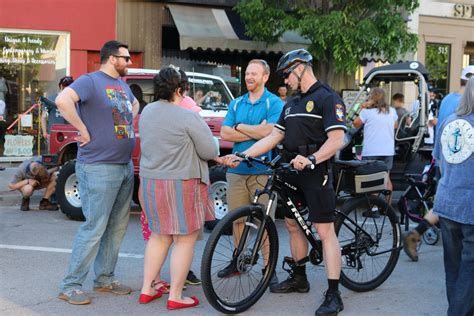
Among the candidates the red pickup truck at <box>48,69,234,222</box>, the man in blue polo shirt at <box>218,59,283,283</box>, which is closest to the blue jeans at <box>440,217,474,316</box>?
the man in blue polo shirt at <box>218,59,283,283</box>

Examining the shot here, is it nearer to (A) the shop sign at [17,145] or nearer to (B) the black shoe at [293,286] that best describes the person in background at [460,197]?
(B) the black shoe at [293,286]

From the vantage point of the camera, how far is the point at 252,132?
514cm

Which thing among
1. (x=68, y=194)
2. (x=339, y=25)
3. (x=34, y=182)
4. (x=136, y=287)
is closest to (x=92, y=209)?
(x=136, y=287)

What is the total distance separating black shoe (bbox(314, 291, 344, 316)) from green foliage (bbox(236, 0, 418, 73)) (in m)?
8.11

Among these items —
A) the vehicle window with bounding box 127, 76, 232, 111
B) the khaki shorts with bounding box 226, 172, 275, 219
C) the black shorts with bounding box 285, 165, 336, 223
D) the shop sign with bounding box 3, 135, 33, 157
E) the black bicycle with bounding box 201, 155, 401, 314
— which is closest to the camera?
the black bicycle with bounding box 201, 155, 401, 314

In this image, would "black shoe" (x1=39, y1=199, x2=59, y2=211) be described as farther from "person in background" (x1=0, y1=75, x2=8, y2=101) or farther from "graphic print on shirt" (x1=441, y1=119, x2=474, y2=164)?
"graphic print on shirt" (x1=441, y1=119, x2=474, y2=164)

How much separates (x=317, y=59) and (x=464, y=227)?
9654 millimetres

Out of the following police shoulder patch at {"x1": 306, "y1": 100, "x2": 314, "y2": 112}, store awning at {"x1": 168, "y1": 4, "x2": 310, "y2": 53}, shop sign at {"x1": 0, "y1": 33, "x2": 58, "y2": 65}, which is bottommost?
police shoulder patch at {"x1": 306, "y1": 100, "x2": 314, "y2": 112}

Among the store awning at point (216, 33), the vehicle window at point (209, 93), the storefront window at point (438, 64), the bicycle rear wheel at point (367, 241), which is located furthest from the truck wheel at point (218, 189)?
the storefront window at point (438, 64)

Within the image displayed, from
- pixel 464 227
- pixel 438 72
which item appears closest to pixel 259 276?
pixel 464 227

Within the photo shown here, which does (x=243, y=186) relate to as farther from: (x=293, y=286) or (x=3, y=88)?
(x=3, y=88)

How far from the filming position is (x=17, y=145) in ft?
45.1

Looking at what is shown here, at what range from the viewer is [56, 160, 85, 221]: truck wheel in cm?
834

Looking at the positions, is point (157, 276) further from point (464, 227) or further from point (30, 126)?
point (30, 126)
